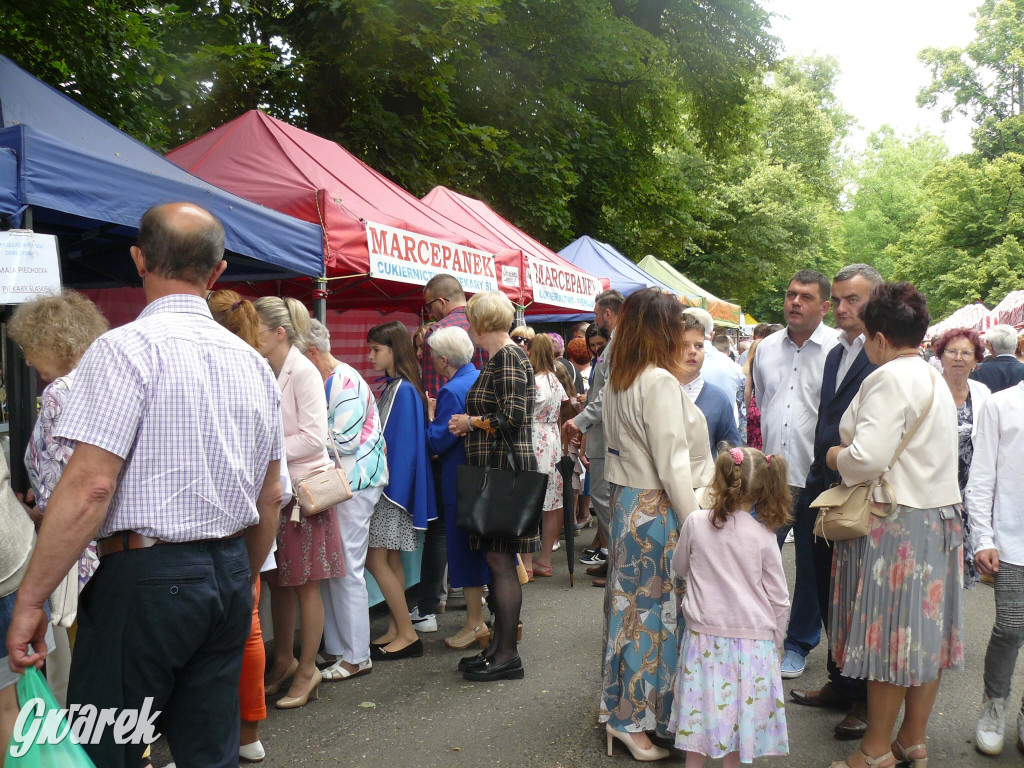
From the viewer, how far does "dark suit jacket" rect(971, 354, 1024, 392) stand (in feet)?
22.7

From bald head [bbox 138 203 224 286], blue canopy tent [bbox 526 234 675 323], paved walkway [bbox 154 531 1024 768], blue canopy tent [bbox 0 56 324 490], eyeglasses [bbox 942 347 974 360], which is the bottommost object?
paved walkway [bbox 154 531 1024 768]

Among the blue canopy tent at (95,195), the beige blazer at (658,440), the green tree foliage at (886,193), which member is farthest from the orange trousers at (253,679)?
the green tree foliage at (886,193)

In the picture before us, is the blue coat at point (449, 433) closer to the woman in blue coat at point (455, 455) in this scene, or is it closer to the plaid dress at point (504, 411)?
the woman in blue coat at point (455, 455)

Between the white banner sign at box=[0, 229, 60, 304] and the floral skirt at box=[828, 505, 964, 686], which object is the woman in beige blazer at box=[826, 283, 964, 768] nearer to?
the floral skirt at box=[828, 505, 964, 686]

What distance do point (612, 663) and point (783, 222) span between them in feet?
91.3

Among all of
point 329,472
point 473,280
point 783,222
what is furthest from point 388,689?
point 783,222

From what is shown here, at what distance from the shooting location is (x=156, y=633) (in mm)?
1972

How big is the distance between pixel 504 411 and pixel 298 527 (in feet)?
3.78

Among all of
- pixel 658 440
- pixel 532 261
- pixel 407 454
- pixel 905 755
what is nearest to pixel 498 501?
pixel 407 454

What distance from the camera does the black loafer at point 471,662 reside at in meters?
4.35

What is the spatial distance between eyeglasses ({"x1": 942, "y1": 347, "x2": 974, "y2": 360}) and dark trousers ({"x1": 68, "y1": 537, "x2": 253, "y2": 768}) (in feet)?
16.7

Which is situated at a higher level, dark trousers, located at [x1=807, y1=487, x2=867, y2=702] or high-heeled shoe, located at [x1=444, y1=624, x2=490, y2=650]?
dark trousers, located at [x1=807, y1=487, x2=867, y2=702]

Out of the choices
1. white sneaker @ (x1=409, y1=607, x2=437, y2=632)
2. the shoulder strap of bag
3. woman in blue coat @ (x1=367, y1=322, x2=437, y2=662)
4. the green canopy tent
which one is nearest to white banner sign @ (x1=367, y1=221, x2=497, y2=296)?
woman in blue coat @ (x1=367, y1=322, x2=437, y2=662)

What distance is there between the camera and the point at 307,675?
161 inches
